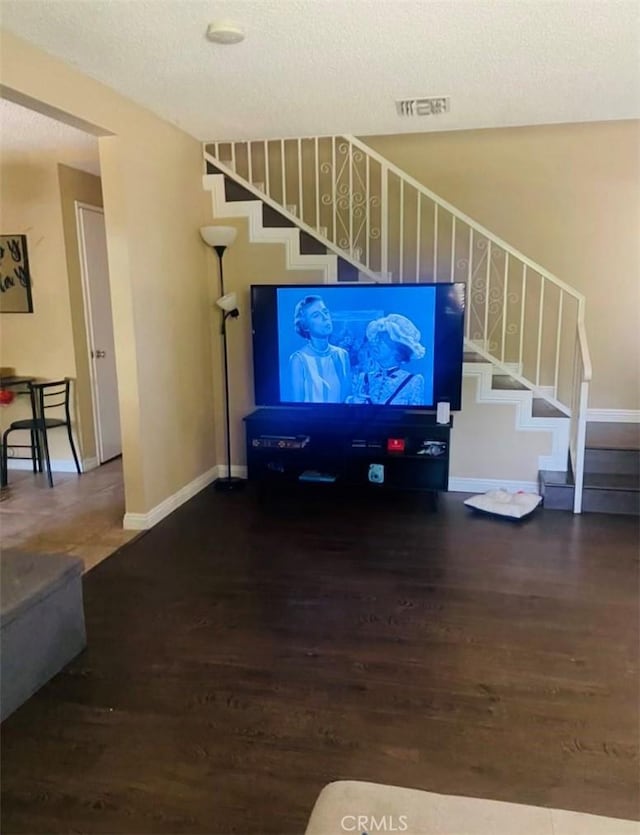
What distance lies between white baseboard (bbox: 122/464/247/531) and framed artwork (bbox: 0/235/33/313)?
2.06 m

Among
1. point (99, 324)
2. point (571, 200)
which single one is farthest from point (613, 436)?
point (99, 324)

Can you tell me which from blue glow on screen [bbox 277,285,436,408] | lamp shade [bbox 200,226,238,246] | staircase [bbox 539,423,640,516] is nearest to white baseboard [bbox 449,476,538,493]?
staircase [bbox 539,423,640,516]

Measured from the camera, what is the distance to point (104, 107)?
327cm

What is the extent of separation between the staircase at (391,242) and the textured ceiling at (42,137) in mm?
901

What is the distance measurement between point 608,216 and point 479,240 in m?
1.00

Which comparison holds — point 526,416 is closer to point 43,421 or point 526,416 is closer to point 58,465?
point 43,421

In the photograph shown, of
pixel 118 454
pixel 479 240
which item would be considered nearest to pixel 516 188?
pixel 479 240

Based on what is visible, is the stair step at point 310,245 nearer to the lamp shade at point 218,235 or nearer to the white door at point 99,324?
the lamp shade at point 218,235

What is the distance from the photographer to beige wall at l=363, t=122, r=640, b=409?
15.3ft

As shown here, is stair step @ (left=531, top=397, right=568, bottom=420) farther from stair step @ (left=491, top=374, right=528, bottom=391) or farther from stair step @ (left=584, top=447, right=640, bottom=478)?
stair step @ (left=584, top=447, right=640, bottom=478)

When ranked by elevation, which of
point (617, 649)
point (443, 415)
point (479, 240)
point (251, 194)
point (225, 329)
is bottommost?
point (617, 649)

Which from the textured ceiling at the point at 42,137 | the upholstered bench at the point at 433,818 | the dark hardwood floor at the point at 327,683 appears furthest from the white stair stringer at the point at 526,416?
the upholstered bench at the point at 433,818

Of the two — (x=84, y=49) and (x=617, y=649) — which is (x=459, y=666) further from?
(x=84, y=49)

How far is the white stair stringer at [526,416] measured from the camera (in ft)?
14.0
